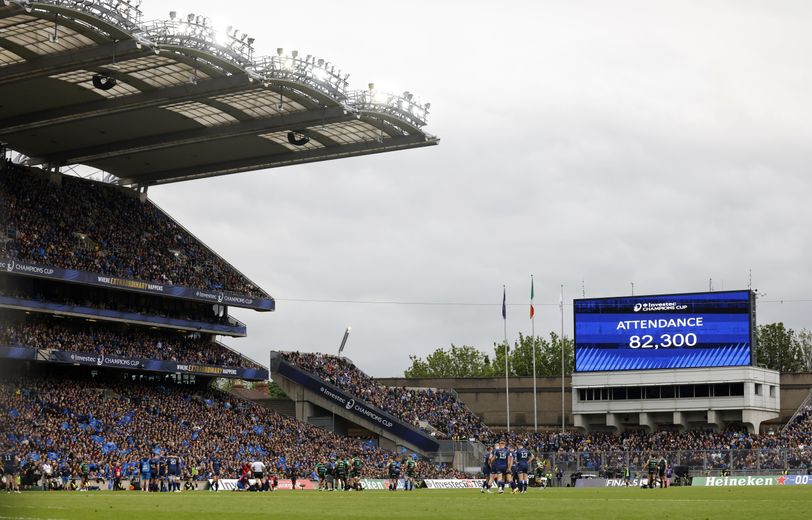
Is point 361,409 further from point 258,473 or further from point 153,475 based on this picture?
point 153,475

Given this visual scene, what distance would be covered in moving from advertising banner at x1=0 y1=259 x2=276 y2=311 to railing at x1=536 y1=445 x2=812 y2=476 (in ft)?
76.8

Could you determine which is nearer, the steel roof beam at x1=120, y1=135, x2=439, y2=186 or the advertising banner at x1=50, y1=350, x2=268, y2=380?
the advertising banner at x1=50, y1=350, x2=268, y2=380

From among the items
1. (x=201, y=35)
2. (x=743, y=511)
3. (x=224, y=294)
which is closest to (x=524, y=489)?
(x=743, y=511)

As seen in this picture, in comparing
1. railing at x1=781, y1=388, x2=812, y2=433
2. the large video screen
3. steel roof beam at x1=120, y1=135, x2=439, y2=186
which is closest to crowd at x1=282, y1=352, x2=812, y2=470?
railing at x1=781, y1=388, x2=812, y2=433

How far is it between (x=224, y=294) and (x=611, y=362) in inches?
1160

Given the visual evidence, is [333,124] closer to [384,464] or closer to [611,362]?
[384,464]

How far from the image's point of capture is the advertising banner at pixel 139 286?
65125mm

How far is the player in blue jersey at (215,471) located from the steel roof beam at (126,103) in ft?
65.3

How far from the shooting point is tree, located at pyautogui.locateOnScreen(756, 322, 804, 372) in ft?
406

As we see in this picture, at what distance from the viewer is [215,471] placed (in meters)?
64.6

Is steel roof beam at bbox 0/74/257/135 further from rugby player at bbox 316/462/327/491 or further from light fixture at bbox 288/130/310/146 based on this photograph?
rugby player at bbox 316/462/327/491

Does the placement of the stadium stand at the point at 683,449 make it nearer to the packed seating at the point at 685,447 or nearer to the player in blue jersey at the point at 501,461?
the packed seating at the point at 685,447

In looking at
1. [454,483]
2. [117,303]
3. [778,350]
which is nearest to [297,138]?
[117,303]

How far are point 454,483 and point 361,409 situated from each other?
16.4 m
